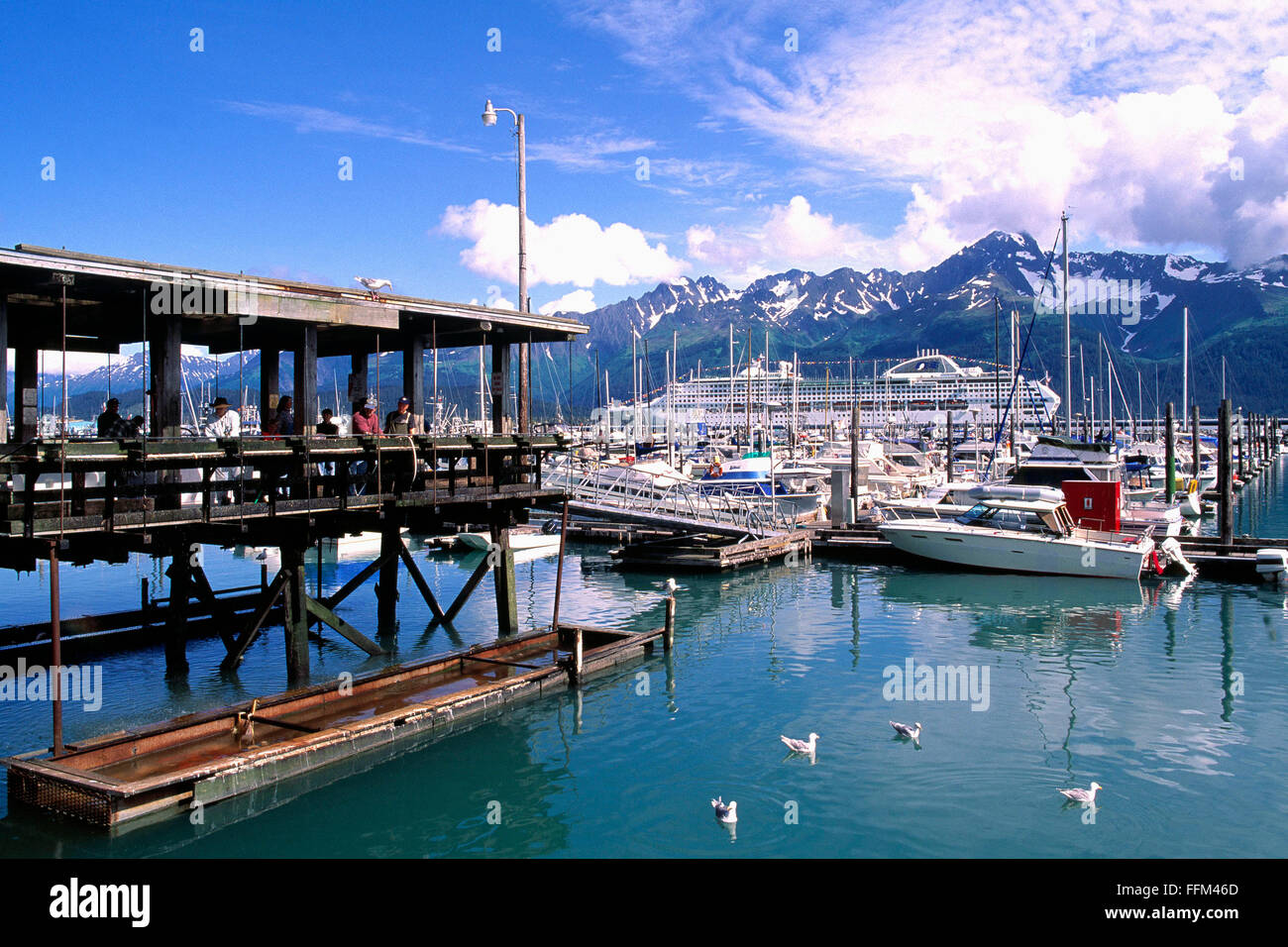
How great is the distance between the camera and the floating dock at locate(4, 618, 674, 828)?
12281 millimetres

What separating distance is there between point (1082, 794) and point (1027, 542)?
23.0m

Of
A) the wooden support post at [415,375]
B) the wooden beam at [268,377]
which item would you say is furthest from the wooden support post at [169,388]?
the wooden support post at [415,375]

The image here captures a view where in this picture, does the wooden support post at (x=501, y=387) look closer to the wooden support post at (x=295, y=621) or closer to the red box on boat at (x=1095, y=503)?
the wooden support post at (x=295, y=621)

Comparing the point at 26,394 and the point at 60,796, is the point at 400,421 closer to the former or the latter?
the point at 26,394

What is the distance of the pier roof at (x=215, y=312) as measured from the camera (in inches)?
537

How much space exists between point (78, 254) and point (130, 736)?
6.96 metres

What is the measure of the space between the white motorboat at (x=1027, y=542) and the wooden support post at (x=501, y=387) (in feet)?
68.7

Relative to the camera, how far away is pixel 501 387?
22.1 metres

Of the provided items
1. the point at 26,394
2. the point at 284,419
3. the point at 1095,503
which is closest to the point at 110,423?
the point at 26,394

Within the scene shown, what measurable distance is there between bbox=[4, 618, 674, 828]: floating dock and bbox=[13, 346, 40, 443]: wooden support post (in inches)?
220

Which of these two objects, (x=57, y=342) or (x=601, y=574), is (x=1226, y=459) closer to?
(x=601, y=574)
